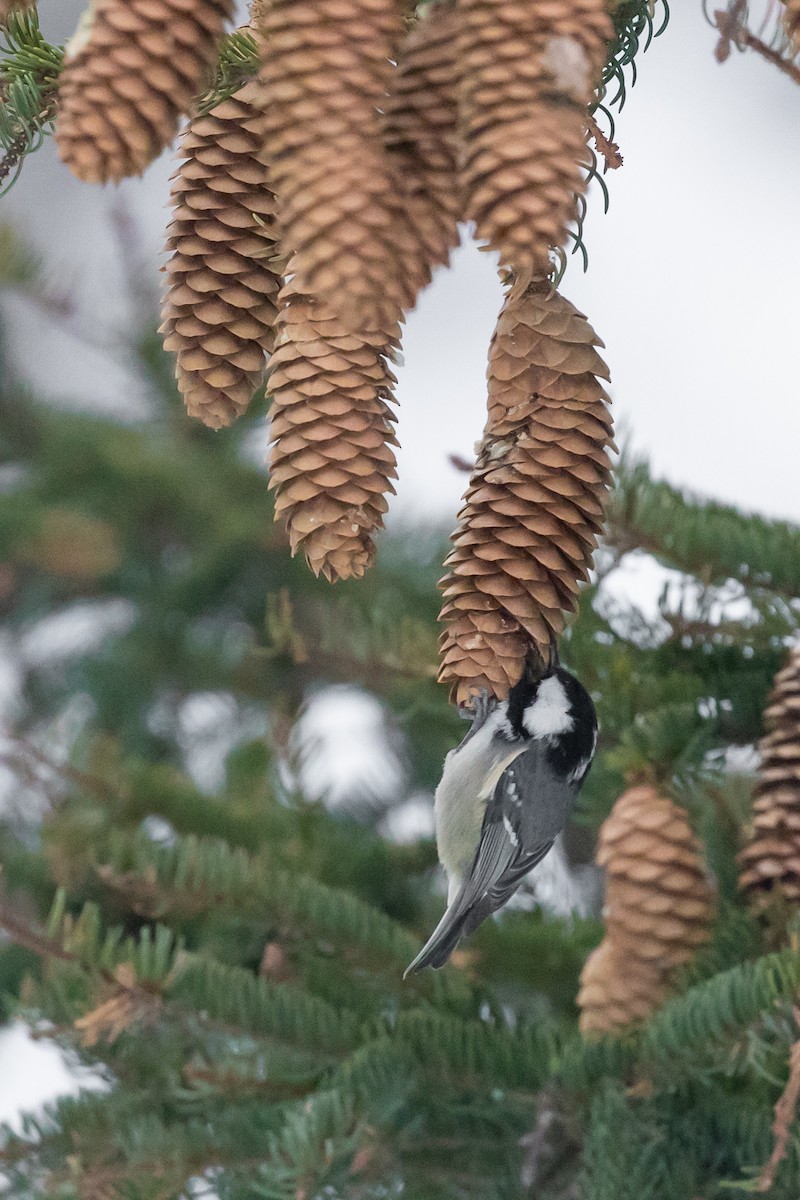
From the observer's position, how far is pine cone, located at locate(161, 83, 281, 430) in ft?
1.29

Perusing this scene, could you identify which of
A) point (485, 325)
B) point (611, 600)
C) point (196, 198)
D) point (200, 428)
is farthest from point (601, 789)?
point (485, 325)

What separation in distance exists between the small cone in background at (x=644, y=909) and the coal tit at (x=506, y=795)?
4 centimetres

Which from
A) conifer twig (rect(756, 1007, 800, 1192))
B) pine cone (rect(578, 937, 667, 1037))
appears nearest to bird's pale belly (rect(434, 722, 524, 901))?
pine cone (rect(578, 937, 667, 1037))

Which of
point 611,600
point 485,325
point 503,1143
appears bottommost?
point 503,1143

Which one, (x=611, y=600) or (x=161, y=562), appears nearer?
(x=611, y=600)

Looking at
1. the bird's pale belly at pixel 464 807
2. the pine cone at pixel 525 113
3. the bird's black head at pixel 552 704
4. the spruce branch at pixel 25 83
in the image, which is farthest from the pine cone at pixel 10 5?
the bird's pale belly at pixel 464 807

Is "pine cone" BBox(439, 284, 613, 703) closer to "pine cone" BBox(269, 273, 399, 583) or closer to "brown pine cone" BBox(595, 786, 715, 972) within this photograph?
"pine cone" BBox(269, 273, 399, 583)

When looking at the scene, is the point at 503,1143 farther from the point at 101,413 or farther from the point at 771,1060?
the point at 101,413

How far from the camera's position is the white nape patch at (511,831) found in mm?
706

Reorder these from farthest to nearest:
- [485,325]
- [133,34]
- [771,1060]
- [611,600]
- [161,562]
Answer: [485,325]
[161,562]
[611,600]
[771,1060]
[133,34]

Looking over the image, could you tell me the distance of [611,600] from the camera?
766 mm

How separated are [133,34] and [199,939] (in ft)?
2.28

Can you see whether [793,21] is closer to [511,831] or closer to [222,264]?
[222,264]

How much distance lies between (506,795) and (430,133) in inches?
17.0
